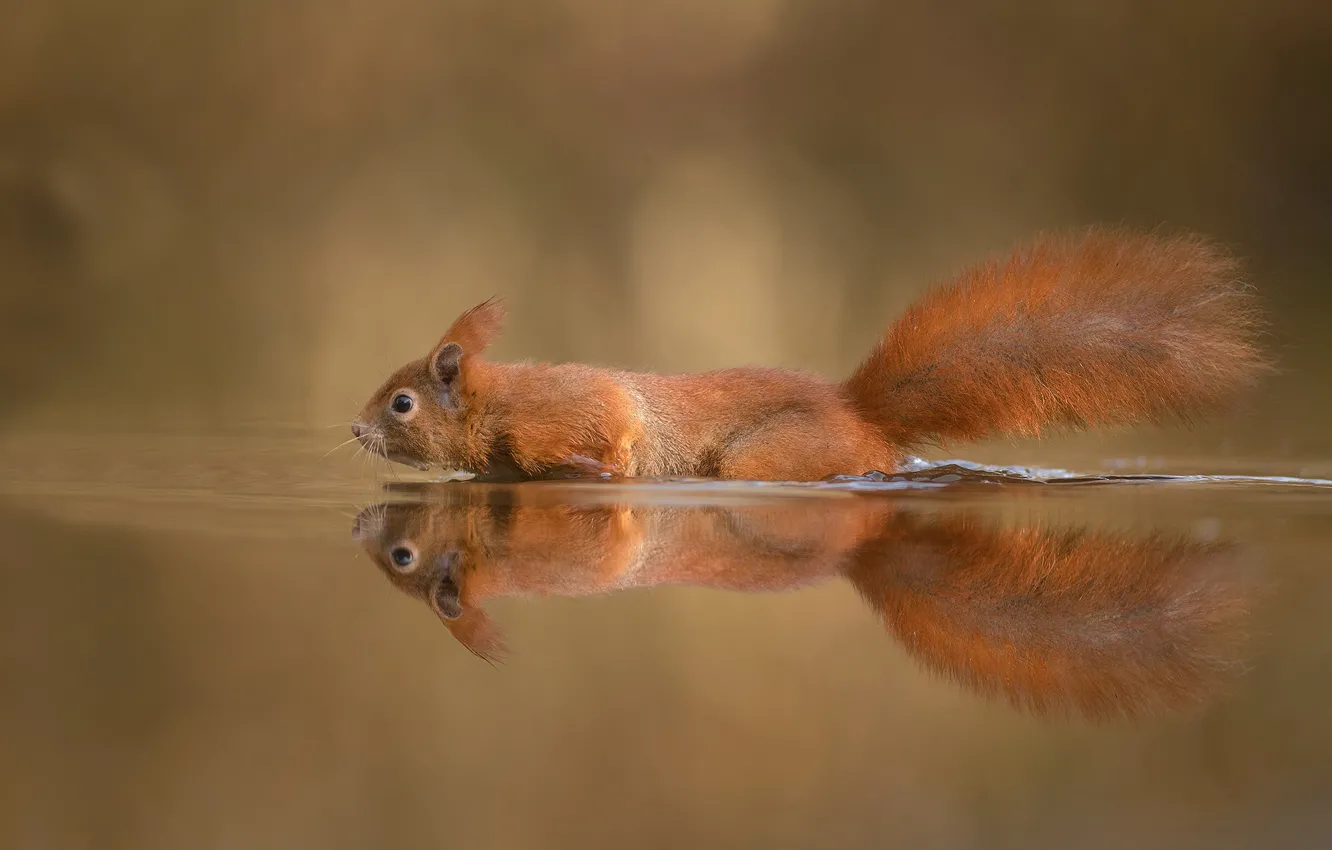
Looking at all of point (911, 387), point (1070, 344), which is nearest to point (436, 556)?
point (911, 387)

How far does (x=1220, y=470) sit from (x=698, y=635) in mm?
2418

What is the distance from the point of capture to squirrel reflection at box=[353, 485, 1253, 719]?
116 centimetres

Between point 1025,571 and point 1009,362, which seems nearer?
point 1025,571

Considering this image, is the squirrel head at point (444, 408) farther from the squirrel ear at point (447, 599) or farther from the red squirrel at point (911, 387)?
the squirrel ear at point (447, 599)

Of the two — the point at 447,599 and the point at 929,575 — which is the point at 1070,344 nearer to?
the point at 929,575

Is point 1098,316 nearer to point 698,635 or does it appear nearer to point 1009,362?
point 1009,362

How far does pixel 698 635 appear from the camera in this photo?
132cm

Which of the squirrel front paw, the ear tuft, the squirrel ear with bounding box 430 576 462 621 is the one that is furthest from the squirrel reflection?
the ear tuft

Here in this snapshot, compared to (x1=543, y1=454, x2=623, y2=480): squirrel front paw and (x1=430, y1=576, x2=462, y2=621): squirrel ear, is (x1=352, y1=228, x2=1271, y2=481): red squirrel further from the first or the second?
(x1=430, y1=576, x2=462, y2=621): squirrel ear

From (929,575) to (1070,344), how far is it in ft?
4.03

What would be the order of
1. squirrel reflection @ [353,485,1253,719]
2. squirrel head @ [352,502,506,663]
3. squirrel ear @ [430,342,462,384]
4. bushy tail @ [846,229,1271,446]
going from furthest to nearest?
squirrel ear @ [430,342,462,384] → bushy tail @ [846,229,1271,446] → squirrel head @ [352,502,506,663] → squirrel reflection @ [353,485,1253,719]

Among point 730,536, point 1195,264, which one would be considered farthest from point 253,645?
point 1195,264

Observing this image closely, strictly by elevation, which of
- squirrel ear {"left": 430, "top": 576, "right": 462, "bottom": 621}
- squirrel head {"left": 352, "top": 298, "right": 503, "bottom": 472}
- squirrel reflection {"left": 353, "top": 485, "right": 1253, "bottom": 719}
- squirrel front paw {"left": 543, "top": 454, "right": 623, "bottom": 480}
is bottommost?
squirrel ear {"left": 430, "top": 576, "right": 462, "bottom": 621}

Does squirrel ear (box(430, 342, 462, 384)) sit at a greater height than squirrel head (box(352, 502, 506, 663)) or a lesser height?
greater
